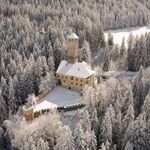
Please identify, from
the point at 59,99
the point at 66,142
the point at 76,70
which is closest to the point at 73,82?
the point at 76,70

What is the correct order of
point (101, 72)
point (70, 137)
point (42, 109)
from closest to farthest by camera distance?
point (70, 137)
point (42, 109)
point (101, 72)

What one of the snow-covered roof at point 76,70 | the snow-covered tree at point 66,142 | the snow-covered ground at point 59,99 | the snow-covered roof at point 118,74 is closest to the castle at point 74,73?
the snow-covered roof at point 76,70

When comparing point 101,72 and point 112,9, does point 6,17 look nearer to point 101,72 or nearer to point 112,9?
point 112,9

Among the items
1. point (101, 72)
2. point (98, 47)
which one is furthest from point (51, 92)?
point (98, 47)

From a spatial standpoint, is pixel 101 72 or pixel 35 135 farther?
pixel 101 72

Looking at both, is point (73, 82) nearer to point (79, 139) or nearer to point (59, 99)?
point (59, 99)

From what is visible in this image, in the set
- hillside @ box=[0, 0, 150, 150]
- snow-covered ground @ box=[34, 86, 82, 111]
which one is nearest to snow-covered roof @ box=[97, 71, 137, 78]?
hillside @ box=[0, 0, 150, 150]
